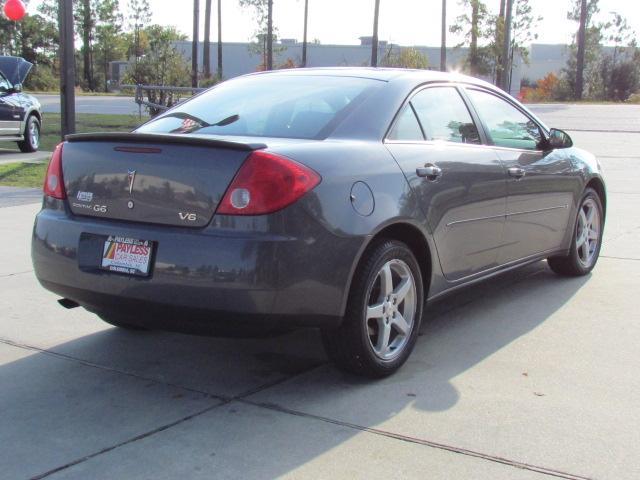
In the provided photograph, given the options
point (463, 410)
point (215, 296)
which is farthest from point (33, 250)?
point (463, 410)

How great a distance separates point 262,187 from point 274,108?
1.09m

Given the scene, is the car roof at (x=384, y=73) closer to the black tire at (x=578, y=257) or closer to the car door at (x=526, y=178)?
the car door at (x=526, y=178)

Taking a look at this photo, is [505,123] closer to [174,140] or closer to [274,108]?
[274,108]

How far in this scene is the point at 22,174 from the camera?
12.7 metres

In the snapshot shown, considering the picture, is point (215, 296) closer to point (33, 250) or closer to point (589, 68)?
point (33, 250)

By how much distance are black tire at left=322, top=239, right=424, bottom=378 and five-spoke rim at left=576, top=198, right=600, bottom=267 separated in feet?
8.82

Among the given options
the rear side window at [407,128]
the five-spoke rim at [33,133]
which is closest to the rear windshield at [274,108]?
the rear side window at [407,128]

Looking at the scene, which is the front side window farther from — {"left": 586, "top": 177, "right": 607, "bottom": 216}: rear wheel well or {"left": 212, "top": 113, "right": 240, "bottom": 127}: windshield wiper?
{"left": 212, "top": 113, "right": 240, "bottom": 127}: windshield wiper

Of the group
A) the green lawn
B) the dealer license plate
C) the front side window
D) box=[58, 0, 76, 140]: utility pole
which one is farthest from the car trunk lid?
the green lawn

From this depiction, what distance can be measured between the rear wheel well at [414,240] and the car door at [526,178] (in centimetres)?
89

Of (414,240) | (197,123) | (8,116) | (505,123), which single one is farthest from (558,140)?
(8,116)

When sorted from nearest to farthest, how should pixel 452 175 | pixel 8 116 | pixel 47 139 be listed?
pixel 452 175 < pixel 8 116 < pixel 47 139

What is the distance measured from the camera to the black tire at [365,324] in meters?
4.00

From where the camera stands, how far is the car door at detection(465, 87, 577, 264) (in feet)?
17.6
